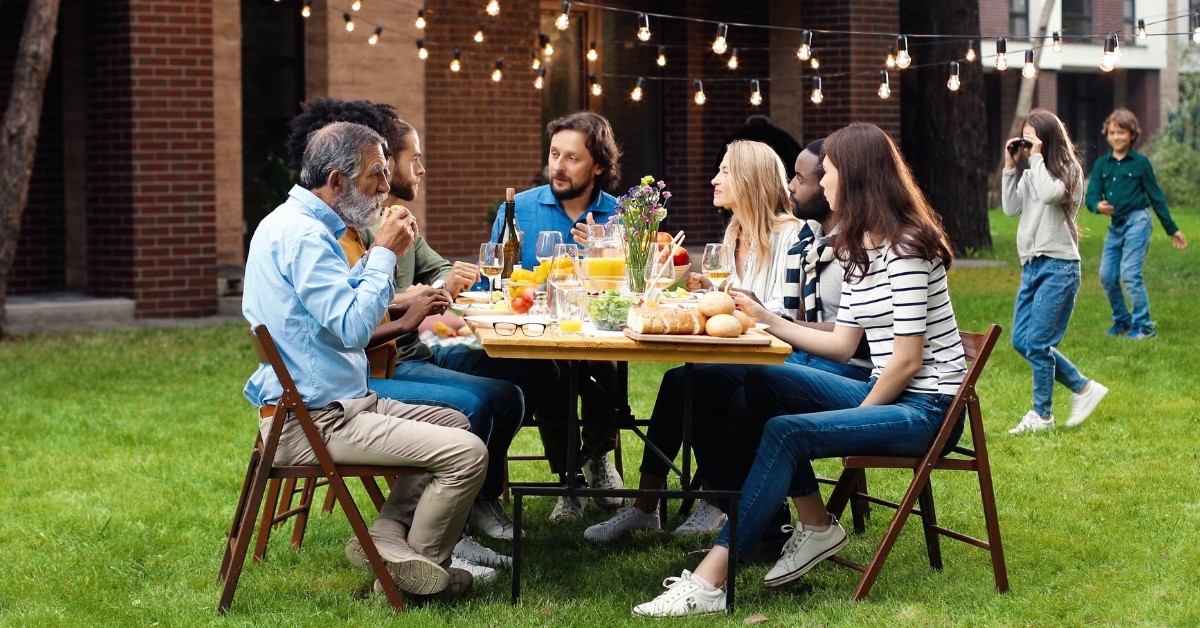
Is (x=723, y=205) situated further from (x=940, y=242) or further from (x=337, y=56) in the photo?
(x=337, y=56)

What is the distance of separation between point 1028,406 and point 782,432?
389 centimetres

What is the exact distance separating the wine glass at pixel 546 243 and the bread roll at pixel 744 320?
92cm

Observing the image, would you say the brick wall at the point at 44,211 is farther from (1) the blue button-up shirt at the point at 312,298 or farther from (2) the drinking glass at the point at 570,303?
(2) the drinking glass at the point at 570,303

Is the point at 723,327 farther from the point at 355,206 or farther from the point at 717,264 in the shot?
the point at 355,206

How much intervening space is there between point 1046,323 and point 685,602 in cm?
344

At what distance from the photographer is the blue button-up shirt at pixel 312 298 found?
13.6ft

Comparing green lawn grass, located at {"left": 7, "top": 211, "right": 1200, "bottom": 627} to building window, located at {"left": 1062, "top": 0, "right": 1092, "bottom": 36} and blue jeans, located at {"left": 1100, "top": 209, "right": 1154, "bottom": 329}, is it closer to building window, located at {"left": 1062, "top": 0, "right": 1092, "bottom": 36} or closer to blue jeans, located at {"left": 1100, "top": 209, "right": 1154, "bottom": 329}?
blue jeans, located at {"left": 1100, "top": 209, "right": 1154, "bottom": 329}

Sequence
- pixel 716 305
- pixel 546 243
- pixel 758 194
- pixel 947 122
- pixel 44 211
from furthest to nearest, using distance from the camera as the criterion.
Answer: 1. pixel 947 122
2. pixel 44 211
3. pixel 758 194
4. pixel 546 243
5. pixel 716 305

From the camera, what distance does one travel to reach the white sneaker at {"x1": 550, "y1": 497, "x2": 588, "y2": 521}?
18.7 feet

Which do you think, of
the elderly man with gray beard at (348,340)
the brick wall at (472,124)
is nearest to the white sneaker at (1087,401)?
the elderly man with gray beard at (348,340)

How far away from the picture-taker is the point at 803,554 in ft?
14.6

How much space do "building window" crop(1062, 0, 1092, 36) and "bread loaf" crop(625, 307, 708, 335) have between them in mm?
36670

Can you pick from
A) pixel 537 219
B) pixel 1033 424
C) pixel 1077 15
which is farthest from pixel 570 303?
pixel 1077 15

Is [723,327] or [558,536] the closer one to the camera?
[723,327]
